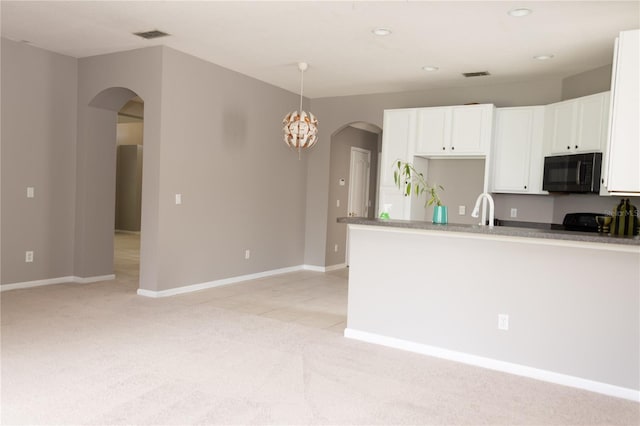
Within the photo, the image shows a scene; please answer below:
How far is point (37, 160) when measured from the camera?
5578 millimetres

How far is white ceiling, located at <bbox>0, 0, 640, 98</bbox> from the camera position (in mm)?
3926

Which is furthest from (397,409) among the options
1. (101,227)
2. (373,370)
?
(101,227)

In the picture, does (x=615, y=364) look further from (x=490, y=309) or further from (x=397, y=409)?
(x=397, y=409)

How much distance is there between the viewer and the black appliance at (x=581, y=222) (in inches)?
207

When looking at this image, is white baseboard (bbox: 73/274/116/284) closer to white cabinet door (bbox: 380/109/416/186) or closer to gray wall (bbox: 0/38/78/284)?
gray wall (bbox: 0/38/78/284)

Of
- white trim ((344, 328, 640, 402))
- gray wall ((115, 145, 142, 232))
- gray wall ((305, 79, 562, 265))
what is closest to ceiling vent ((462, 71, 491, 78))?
gray wall ((305, 79, 562, 265))

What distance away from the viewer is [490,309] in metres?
3.55

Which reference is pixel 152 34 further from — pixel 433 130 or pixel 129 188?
pixel 129 188

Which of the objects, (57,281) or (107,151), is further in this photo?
(107,151)

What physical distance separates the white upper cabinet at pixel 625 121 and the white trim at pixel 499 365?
1.26 m

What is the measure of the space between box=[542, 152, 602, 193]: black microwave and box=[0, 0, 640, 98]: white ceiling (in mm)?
1008

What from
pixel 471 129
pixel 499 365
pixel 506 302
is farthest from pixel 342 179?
pixel 499 365

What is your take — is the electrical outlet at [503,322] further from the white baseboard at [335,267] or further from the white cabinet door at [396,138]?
the white baseboard at [335,267]

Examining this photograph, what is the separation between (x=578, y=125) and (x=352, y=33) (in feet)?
Result: 8.32
